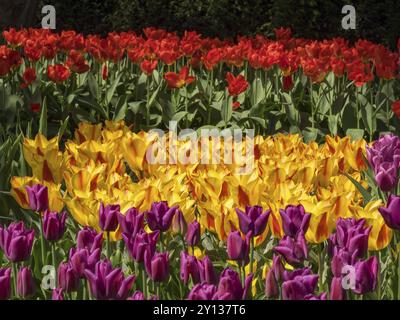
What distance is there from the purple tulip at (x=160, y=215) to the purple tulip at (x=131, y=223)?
0.08 metres

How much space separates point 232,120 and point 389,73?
985 mm

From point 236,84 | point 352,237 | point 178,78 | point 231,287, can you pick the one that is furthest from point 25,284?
point 178,78

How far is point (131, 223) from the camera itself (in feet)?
7.35

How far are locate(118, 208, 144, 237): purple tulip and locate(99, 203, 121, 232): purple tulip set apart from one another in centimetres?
6

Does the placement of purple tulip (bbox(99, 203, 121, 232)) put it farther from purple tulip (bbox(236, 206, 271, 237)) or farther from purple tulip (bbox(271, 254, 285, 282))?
purple tulip (bbox(271, 254, 285, 282))

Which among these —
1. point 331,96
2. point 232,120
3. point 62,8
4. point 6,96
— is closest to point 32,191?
point 6,96

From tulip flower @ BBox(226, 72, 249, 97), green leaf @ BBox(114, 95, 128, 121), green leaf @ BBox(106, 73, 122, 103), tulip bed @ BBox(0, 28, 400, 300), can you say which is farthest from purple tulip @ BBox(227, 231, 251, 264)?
green leaf @ BBox(106, 73, 122, 103)

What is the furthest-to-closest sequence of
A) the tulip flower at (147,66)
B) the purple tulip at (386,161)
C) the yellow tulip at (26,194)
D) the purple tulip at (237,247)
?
the tulip flower at (147,66)
the purple tulip at (386,161)
the yellow tulip at (26,194)
the purple tulip at (237,247)

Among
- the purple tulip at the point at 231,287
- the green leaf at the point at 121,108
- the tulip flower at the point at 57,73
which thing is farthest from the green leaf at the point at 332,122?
the purple tulip at the point at 231,287

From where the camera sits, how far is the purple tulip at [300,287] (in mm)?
1843

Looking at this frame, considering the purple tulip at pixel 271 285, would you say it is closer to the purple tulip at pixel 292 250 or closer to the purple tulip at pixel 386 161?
the purple tulip at pixel 292 250

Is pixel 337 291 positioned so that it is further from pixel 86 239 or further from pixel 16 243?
pixel 16 243

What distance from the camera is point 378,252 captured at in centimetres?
251

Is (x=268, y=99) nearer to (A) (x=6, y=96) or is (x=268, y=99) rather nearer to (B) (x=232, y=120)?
(B) (x=232, y=120)
